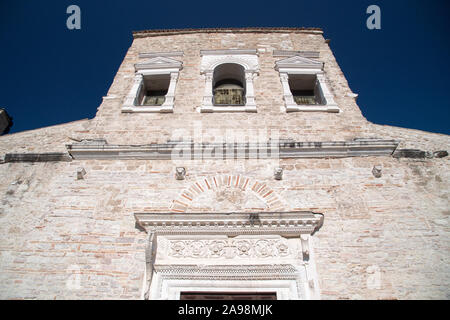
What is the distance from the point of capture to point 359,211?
4.84 m

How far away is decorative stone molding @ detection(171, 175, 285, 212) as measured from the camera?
198 inches

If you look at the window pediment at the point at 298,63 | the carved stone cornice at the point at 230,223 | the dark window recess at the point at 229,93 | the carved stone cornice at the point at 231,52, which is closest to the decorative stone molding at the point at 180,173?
the carved stone cornice at the point at 230,223

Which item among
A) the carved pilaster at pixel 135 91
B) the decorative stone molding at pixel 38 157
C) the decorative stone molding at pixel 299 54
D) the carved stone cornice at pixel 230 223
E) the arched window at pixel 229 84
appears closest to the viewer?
the carved stone cornice at pixel 230 223

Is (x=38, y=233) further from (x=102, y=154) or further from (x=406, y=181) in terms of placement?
(x=406, y=181)

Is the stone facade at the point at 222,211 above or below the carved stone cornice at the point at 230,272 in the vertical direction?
above

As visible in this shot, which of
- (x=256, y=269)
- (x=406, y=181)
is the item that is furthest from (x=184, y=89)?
(x=406, y=181)

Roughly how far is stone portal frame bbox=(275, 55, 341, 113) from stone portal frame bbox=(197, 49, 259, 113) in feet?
2.54

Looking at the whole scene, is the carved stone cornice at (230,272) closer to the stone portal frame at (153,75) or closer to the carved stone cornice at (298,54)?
the stone portal frame at (153,75)

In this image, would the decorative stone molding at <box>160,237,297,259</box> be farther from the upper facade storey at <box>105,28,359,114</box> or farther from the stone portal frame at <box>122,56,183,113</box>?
the stone portal frame at <box>122,56,183,113</box>

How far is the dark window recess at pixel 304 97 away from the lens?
304 inches

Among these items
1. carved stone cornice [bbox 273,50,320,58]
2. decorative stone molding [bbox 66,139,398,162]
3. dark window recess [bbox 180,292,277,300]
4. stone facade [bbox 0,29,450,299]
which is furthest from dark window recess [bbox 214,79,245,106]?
dark window recess [bbox 180,292,277,300]

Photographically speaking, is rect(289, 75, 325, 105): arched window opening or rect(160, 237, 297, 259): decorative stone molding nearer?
rect(160, 237, 297, 259): decorative stone molding

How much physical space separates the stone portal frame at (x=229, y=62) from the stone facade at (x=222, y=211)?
226 mm

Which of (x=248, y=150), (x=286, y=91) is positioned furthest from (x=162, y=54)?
(x=248, y=150)
